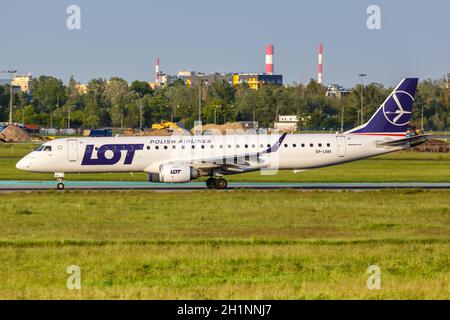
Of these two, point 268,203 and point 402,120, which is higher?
point 402,120

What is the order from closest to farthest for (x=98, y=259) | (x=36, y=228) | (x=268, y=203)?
1. (x=98, y=259)
2. (x=36, y=228)
3. (x=268, y=203)

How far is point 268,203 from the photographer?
4300cm

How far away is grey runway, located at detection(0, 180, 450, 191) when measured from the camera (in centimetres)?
5319

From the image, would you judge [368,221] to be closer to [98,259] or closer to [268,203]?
[268,203]

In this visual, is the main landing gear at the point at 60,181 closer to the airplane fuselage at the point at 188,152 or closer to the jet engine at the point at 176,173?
the airplane fuselage at the point at 188,152

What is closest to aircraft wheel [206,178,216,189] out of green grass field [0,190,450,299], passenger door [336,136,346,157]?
green grass field [0,190,450,299]

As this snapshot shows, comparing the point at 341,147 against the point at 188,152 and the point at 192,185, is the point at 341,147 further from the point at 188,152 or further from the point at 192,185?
the point at 192,185

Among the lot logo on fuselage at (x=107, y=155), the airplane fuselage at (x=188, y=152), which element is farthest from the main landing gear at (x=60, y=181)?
the lot logo on fuselage at (x=107, y=155)

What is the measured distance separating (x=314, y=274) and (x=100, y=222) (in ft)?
45.4

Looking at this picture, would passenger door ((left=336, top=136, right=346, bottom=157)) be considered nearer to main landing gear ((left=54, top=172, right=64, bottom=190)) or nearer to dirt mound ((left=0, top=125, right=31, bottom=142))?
main landing gear ((left=54, top=172, right=64, bottom=190))

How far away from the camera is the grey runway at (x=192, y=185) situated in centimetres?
5319

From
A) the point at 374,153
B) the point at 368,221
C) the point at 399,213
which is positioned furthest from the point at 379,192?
the point at 368,221

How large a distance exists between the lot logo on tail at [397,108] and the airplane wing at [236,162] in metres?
7.07
